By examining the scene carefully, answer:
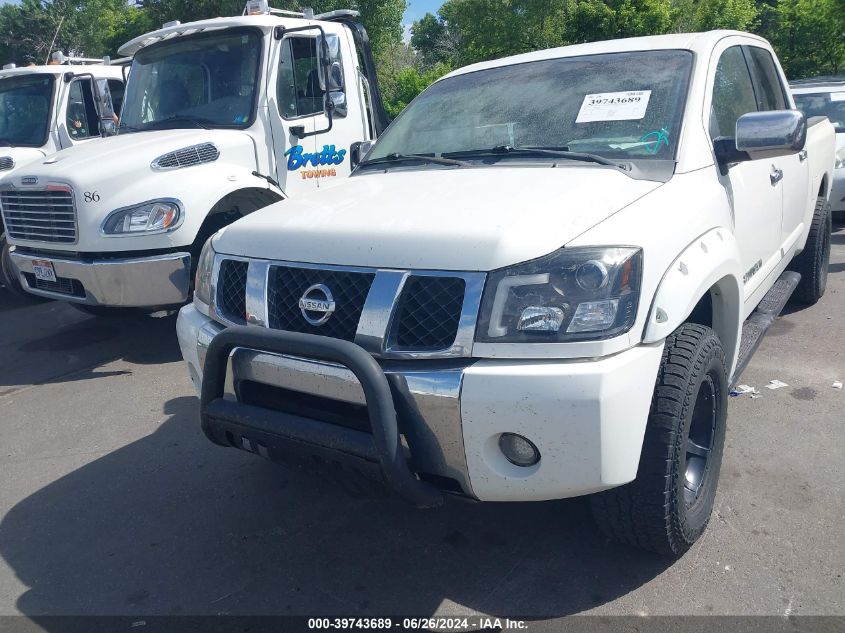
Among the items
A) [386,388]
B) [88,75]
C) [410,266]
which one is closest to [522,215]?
[410,266]

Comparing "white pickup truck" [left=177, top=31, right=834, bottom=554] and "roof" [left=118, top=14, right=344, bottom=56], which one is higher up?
"roof" [left=118, top=14, right=344, bottom=56]

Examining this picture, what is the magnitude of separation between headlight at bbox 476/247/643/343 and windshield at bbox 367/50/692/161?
0.97m

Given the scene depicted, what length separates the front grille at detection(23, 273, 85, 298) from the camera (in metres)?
5.42

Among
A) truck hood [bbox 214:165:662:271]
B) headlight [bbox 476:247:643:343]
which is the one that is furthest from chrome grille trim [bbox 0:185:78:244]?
headlight [bbox 476:247:643:343]

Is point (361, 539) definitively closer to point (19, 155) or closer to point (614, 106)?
point (614, 106)

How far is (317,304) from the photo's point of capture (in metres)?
2.54

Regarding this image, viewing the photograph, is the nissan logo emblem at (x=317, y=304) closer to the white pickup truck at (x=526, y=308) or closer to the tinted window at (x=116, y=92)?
the white pickup truck at (x=526, y=308)

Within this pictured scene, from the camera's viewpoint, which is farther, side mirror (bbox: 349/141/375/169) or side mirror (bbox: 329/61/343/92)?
side mirror (bbox: 329/61/343/92)

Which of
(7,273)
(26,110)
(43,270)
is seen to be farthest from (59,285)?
(26,110)

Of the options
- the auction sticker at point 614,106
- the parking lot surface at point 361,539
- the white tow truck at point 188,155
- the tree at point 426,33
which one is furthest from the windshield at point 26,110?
the tree at point 426,33

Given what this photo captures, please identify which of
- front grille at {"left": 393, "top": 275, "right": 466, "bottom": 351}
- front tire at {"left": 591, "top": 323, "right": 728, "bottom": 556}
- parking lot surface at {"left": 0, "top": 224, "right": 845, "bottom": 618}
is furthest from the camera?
parking lot surface at {"left": 0, "top": 224, "right": 845, "bottom": 618}

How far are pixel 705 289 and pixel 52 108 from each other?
24.1 ft

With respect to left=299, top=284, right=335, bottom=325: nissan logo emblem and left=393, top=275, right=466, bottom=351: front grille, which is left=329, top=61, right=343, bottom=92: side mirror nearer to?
left=299, top=284, right=335, bottom=325: nissan logo emblem

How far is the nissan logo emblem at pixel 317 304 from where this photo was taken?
2521 millimetres
